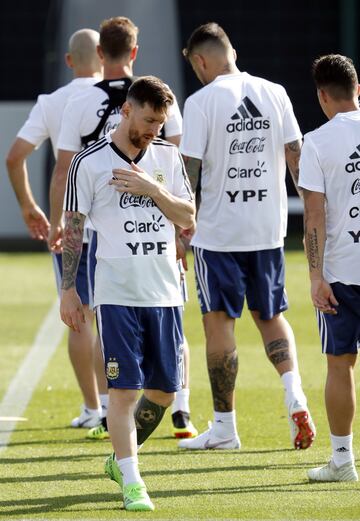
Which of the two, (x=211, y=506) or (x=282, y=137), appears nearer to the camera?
(x=211, y=506)

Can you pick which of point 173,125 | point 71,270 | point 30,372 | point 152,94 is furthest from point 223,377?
point 30,372

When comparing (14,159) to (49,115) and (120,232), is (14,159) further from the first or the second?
(120,232)

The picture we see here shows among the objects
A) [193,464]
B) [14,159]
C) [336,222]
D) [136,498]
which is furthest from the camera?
[14,159]

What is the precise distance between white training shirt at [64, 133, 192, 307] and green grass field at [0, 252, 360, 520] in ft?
3.20

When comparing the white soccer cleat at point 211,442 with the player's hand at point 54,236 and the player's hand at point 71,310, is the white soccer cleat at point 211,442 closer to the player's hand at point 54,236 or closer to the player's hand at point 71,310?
the player's hand at point 54,236

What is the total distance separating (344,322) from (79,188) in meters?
1.44

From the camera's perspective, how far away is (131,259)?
6645mm

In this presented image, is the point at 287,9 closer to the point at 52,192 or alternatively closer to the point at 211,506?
the point at 52,192

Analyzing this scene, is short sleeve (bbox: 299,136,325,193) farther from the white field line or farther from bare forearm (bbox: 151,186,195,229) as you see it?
the white field line

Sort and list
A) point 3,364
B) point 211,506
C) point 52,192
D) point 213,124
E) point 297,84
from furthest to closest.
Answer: point 297,84 < point 3,364 < point 52,192 < point 213,124 < point 211,506

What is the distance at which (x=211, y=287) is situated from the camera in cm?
836

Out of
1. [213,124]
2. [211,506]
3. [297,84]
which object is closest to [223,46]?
[213,124]

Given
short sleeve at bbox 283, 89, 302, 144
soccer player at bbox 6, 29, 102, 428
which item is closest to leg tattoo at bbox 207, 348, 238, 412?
soccer player at bbox 6, 29, 102, 428

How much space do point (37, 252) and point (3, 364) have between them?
938 cm
